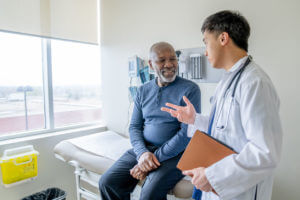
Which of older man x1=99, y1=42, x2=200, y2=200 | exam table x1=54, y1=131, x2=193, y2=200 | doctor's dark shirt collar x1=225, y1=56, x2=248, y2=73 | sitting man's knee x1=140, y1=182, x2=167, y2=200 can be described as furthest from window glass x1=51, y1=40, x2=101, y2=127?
doctor's dark shirt collar x1=225, y1=56, x2=248, y2=73

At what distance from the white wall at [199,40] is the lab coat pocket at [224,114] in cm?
86

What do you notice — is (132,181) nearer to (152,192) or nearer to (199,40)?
(152,192)

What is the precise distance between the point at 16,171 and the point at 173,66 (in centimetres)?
168

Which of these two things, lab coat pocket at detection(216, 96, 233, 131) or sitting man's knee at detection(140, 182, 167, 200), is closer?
lab coat pocket at detection(216, 96, 233, 131)

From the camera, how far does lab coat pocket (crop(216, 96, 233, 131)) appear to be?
85 centimetres

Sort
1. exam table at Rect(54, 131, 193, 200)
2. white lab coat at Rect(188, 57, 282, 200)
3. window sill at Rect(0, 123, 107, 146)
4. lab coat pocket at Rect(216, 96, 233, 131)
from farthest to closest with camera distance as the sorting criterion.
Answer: window sill at Rect(0, 123, 107, 146) < exam table at Rect(54, 131, 193, 200) < lab coat pocket at Rect(216, 96, 233, 131) < white lab coat at Rect(188, 57, 282, 200)

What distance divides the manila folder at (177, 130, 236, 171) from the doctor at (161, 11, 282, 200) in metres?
0.04

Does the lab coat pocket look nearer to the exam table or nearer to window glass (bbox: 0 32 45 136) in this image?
the exam table

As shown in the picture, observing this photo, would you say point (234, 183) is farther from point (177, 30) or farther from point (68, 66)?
point (68, 66)

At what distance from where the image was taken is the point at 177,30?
6.61 feet

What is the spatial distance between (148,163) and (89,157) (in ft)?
2.31

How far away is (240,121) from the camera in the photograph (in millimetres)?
817

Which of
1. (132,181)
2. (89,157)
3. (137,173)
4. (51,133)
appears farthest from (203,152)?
(51,133)

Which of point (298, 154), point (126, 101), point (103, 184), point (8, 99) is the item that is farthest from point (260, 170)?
point (8, 99)
